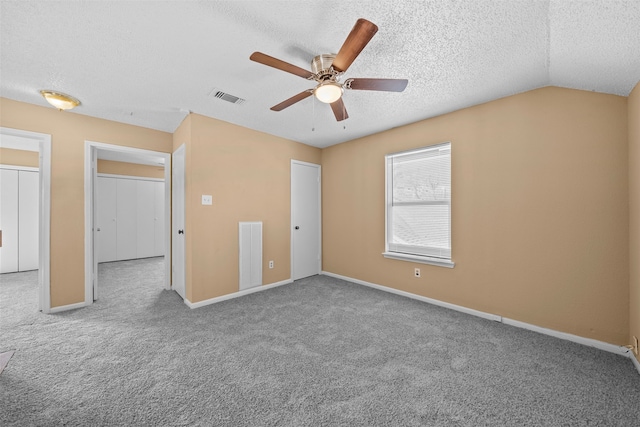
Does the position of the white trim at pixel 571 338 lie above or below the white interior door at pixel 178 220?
below

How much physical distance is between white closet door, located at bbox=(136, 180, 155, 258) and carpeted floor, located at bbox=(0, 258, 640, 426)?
11.2ft

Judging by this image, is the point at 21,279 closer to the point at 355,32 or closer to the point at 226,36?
the point at 226,36

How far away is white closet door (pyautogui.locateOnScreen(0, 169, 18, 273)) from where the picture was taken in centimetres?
470

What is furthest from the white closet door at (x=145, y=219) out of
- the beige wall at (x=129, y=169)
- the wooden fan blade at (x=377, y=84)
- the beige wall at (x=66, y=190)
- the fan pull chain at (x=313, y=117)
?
the wooden fan blade at (x=377, y=84)

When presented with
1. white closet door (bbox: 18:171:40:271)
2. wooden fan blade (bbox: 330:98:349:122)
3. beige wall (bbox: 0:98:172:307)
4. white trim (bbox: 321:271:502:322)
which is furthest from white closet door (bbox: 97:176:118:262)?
wooden fan blade (bbox: 330:98:349:122)

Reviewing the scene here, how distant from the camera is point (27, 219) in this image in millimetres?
4930

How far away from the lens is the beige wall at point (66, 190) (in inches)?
118

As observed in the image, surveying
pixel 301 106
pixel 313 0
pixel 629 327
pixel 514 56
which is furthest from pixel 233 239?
pixel 629 327

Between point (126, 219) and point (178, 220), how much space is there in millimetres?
3766

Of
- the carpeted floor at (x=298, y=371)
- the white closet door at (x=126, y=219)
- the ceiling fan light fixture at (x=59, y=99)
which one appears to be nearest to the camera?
the carpeted floor at (x=298, y=371)

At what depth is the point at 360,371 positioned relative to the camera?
6.24ft

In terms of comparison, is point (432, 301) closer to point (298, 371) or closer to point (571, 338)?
point (571, 338)

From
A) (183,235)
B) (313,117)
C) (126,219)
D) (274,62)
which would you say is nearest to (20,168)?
(126,219)

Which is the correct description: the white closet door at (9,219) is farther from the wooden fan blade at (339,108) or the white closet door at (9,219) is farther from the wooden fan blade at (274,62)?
the wooden fan blade at (339,108)
